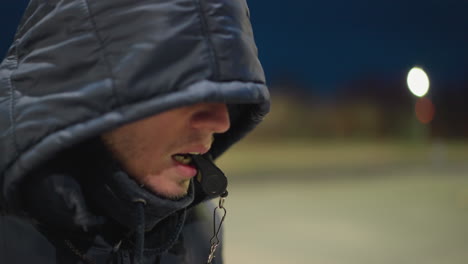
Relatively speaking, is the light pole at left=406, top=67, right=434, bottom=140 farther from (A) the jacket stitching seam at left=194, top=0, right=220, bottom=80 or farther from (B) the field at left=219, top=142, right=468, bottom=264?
(A) the jacket stitching seam at left=194, top=0, right=220, bottom=80

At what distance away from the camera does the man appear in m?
0.59

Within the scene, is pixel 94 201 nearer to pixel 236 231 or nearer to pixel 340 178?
pixel 236 231

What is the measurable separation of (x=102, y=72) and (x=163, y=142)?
131mm

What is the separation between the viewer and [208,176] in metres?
0.73

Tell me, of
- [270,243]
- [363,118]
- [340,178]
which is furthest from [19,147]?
[363,118]

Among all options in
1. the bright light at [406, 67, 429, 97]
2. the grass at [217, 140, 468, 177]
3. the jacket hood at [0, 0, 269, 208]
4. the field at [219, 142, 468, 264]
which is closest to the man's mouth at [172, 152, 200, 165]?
the jacket hood at [0, 0, 269, 208]

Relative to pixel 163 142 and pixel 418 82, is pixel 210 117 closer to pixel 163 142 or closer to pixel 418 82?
pixel 163 142

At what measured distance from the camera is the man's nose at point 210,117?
0.67 meters

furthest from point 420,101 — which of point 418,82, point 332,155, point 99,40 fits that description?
point 99,40

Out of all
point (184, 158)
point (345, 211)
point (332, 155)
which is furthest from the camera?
point (332, 155)

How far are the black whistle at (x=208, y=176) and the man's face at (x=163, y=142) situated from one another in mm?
51

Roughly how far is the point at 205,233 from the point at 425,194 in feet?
13.3

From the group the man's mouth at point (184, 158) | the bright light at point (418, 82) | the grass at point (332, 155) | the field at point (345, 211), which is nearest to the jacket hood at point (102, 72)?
the man's mouth at point (184, 158)

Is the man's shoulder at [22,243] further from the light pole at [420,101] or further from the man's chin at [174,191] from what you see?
the light pole at [420,101]
